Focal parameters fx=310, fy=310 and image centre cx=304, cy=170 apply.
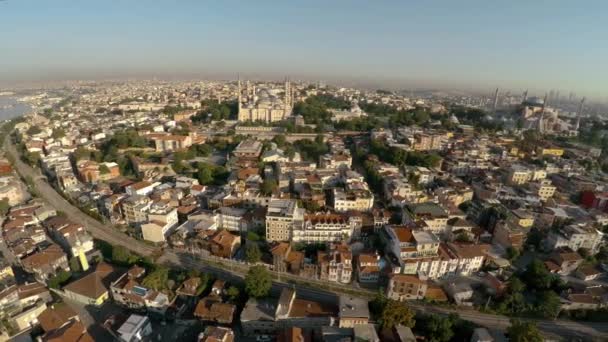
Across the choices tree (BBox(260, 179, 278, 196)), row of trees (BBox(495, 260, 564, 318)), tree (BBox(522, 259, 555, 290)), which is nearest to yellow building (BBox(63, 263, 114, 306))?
tree (BBox(260, 179, 278, 196))

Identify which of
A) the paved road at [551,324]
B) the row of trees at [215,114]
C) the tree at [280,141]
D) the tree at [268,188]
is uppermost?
the row of trees at [215,114]

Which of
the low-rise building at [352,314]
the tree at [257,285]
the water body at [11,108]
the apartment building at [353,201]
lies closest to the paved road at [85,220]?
the tree at [257,285]

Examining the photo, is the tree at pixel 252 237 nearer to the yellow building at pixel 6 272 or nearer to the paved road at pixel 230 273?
the paved road at pixel 230 273

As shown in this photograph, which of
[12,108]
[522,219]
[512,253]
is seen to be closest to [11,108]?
[12,108]

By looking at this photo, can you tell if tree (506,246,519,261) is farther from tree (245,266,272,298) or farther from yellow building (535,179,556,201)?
tree (245,266,272,298)

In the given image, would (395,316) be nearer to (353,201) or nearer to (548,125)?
(353,201)

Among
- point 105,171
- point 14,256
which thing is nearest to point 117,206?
point 14,256

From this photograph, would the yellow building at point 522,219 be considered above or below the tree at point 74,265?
above
